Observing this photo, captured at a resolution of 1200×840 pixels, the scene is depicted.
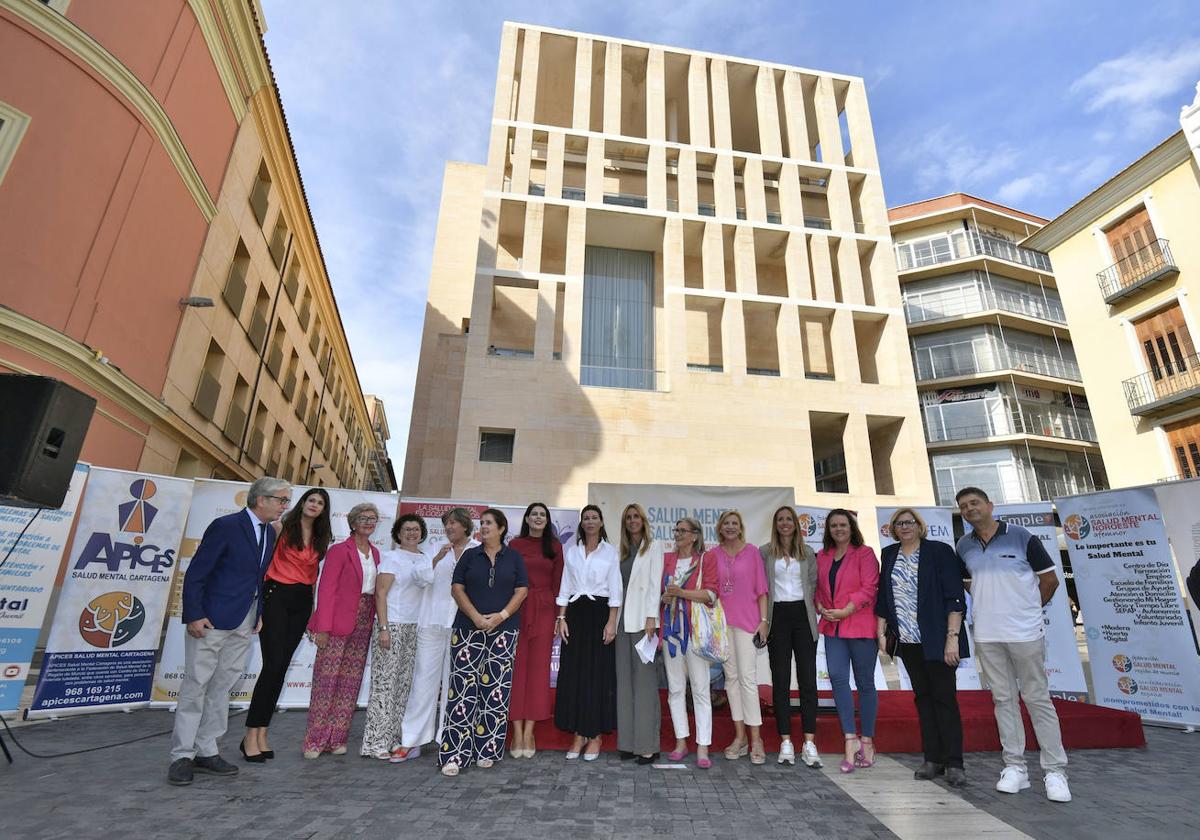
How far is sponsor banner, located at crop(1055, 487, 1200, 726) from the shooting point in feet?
19.8

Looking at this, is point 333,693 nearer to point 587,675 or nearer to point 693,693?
point 587,675

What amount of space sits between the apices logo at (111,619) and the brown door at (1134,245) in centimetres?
2680

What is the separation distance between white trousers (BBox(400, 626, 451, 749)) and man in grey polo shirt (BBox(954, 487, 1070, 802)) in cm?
431

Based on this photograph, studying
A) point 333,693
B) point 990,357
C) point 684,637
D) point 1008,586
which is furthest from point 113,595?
point 990,357

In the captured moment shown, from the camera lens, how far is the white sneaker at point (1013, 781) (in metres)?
3.80

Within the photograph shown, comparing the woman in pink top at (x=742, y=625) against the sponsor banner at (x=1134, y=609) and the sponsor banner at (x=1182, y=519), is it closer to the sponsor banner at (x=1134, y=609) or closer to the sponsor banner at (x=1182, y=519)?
the sponsor banner at (x=1134, y=609)

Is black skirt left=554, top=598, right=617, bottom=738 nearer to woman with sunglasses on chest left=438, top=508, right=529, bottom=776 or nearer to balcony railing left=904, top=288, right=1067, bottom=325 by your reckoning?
woman with sunglasses on chest left=438, top=508, right=529, bottom=776

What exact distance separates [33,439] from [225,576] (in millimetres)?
1540

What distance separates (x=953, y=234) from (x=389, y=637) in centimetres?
3397

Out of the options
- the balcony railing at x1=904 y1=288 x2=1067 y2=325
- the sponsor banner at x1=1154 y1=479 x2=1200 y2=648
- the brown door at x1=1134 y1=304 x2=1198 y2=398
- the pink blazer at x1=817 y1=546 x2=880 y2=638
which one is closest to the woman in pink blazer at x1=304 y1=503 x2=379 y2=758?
the pink blazer at x1=817 y1=546 x2=880 y2=638

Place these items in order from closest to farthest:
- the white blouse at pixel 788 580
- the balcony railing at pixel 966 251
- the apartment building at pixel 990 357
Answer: the white blouse at pixel 788 580 < the apartment building at pixel 990 357 < the balcony railing at pixel 966 251

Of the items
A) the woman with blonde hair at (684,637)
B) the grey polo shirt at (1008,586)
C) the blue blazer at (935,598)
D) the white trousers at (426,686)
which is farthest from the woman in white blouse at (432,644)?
the grey polo shirt at (1008,586)

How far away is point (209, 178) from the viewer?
12469mm

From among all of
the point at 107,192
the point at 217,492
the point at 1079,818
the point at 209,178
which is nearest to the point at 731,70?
the point at 209,178
